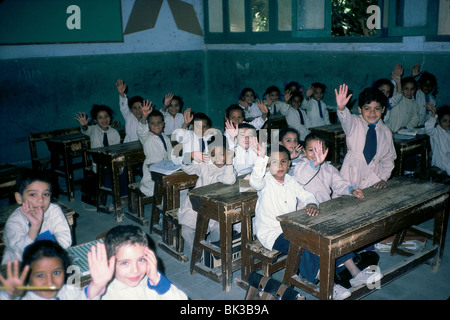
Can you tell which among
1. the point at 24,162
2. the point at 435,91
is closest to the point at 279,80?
the point at 435,91

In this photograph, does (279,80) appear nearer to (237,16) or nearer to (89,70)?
(237,16)

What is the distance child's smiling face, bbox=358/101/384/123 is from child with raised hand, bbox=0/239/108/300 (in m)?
2.76

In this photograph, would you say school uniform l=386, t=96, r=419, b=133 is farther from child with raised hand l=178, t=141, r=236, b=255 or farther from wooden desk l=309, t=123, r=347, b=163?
child with raised hand l=178, t=141, r=236, b=255

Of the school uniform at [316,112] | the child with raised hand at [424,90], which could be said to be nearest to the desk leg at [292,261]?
the child with raised hand at [424,90]

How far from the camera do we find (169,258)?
4.02 m

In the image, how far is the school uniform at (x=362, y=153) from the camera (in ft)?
12.3

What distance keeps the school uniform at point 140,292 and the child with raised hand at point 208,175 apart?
1574mm

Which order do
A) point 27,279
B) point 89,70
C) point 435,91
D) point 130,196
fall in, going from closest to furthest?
point 27,279 → point 130,196 → point 435,91 → point 89,70

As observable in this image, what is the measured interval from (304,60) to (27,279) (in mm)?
6915

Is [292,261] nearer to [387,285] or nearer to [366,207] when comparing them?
[366,207]

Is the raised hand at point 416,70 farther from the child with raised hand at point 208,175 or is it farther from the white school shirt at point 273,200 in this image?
the white school shirt at point 273,200

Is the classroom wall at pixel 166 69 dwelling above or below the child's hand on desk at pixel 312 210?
above

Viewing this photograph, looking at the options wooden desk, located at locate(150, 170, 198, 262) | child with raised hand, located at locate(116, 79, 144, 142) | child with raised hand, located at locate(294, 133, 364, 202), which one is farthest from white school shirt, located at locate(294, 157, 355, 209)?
child with raised hand, located at locate(116, 79, 144, 142)

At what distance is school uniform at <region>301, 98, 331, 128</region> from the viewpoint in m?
7.20
